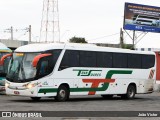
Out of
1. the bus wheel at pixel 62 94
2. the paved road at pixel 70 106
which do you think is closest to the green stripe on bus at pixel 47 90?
the bus wheel at pixel 62 94

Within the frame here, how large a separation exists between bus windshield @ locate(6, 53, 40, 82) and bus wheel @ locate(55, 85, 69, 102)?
1768 millimetres


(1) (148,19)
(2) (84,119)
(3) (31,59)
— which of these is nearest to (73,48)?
Result: (3) (31,59)

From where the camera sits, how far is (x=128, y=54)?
94.5ft

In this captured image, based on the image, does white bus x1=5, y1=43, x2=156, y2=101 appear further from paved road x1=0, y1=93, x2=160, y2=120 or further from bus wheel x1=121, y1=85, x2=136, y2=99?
paved road x1=0, y1=93, x2=160, y2=120

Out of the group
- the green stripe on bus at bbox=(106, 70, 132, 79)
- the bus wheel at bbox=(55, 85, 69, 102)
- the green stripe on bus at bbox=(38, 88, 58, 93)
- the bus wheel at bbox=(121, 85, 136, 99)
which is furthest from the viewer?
the bus wheel at bbox=(121, 85, 136, 99)

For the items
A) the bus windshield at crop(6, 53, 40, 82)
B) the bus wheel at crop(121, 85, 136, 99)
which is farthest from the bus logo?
the bus wheel at crop(121, 85, 136, 99)

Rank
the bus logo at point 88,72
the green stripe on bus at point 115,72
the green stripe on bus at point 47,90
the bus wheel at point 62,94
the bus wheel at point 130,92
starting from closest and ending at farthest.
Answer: the green stripe on bus at point 47,90, the bus wheel at point 62,94, the bus logo at point 88,72, the green stripe on bus at point 115,72, the bus wheel at point 130,92

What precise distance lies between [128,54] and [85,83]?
13.7ft

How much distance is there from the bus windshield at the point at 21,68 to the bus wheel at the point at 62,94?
1.77 m

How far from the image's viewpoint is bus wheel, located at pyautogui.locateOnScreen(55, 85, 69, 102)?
79.7 feet

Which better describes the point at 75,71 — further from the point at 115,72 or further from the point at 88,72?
the point at 115,72

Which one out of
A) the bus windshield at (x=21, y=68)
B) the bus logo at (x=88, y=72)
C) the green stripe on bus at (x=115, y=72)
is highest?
the bus windshield at (x=21, y=68)

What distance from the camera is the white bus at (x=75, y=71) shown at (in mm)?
23406

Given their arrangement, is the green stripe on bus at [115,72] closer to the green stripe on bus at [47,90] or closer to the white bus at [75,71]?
the white bus at [75,71]
